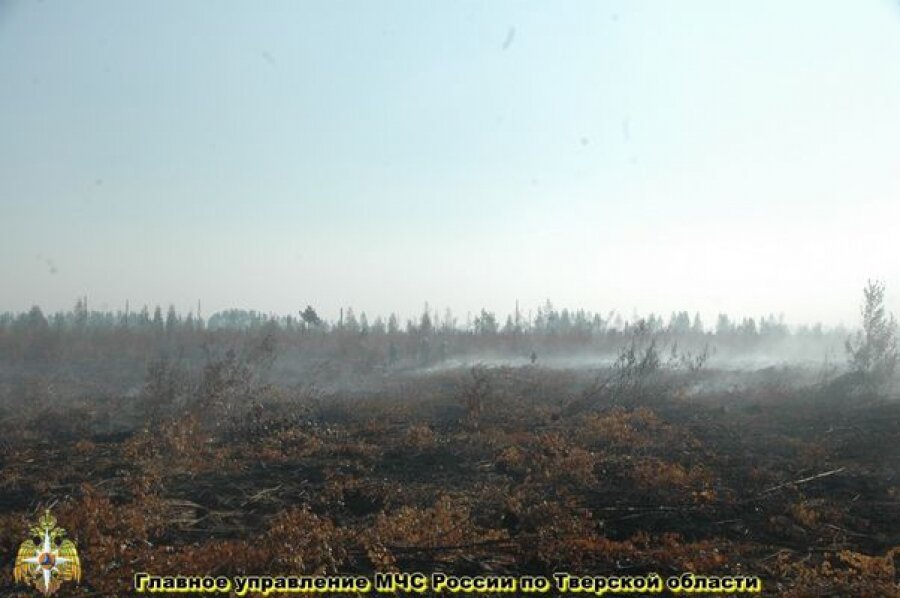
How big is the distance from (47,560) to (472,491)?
17.3 ft

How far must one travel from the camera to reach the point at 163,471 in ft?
32.2

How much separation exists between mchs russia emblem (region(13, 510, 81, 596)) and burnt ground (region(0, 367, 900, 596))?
145mm

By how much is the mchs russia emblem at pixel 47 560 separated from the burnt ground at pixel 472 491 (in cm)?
15

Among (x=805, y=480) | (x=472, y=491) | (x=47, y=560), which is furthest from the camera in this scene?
(x=805, y=480)

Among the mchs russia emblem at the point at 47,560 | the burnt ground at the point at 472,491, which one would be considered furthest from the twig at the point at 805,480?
the mchs russia emblem at the point at 47,560

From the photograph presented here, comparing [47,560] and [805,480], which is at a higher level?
[47,560]

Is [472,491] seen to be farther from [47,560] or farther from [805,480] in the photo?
[47,560]

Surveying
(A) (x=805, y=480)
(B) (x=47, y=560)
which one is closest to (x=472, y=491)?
(A) (x=805, y=480)

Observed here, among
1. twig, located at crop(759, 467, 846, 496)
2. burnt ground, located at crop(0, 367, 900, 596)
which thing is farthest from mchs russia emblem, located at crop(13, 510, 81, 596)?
twig, located at crop(759, 467, 846, 496)

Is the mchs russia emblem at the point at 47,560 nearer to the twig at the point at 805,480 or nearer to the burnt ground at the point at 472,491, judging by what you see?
the burnt ground at the point at 472,491

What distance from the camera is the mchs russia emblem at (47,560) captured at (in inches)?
219

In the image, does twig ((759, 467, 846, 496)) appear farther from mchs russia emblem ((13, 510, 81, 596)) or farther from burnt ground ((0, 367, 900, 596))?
mchs russia emblem ((13, 510, 81, 596))

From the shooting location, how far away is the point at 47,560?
607 centimetres

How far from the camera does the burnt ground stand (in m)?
6.23
